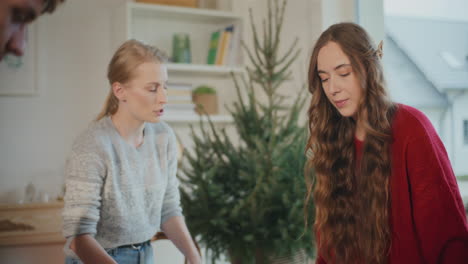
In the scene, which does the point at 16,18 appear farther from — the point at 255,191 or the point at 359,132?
the point at 255,191

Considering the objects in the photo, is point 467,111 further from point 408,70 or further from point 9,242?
point 9,242

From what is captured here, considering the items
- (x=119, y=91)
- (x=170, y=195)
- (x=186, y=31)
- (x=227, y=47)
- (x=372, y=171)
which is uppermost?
(x=186, y=31)

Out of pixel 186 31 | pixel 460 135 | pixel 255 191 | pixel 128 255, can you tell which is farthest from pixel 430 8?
pixel 128 255

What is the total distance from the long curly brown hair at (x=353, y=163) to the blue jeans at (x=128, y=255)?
535 millimetres

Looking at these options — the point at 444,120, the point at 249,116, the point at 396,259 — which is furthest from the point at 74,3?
the point at 396,259

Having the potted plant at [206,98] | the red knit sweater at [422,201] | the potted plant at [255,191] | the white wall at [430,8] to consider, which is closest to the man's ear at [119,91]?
the red knit sweater at [422,201]

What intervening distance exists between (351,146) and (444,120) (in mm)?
1348

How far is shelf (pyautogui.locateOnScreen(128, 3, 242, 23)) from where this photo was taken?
327 centimetres

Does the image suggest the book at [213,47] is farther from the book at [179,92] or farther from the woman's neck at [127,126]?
the woman's neck at [127,126]

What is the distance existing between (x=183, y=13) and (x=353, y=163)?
235 cm

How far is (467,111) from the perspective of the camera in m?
2.40

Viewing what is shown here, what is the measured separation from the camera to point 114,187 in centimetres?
141

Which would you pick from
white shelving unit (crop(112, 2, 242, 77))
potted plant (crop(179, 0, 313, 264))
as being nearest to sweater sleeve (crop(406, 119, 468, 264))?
potted plant (crop(179, 0, 313, 264))

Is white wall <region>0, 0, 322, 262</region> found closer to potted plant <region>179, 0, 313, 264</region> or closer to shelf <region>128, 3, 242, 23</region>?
shelf <region>128, 3, 242, 23</region>
